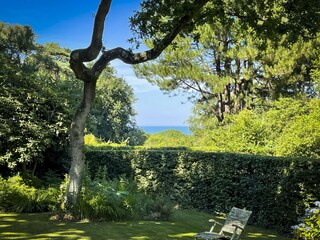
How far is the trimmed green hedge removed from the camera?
8.76 metres

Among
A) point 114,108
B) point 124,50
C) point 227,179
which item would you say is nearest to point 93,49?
point 124,50

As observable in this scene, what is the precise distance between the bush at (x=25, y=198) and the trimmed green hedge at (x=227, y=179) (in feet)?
12.7

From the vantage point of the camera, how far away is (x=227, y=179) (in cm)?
1083

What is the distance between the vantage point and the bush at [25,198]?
A: 29.5ft

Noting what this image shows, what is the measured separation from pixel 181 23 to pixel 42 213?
5.60 meters

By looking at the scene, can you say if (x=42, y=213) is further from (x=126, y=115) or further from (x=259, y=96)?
(x=126, y=115)

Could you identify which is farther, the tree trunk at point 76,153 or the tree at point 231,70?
the tree at point 231,70

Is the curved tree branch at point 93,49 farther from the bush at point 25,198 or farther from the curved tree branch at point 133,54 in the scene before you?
the bush at point 25,198

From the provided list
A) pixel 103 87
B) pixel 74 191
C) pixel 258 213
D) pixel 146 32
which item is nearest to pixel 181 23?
pixel 146 32

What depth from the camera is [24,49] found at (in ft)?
89.6

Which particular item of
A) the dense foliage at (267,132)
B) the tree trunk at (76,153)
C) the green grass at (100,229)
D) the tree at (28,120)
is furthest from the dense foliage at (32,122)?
the dense foliage at (267,132)

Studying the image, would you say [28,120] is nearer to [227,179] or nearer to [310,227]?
[227,179]

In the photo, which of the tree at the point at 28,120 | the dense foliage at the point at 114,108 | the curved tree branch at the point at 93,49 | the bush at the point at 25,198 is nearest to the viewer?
the curved tree branch at the point at 93,49

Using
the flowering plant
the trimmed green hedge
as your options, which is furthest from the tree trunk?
the flowering plant
